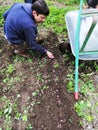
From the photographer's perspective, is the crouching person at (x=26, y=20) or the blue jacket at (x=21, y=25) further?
the blue jacket at (x=21, y=25)

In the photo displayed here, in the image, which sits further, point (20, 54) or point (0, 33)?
point (0, 33)

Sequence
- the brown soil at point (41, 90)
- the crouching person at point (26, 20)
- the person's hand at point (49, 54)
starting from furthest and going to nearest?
the person's hand at point (49, 54) < the crouching person at point (26, 20) < the brown soil at point (41, 90)

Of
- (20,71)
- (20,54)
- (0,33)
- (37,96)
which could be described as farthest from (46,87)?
(0,33)

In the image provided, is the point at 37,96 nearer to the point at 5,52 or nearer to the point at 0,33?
the point at 5,52

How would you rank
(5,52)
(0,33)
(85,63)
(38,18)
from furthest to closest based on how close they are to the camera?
→ (0,33)
(5,52)
(85,63)
(38,18)

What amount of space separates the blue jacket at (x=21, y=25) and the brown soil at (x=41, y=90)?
36 centimetres

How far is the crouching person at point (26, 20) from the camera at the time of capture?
406 cm

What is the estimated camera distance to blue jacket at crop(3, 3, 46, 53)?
4227 millimetres

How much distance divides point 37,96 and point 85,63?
1.01 m

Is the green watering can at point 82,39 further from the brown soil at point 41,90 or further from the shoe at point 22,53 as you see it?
the shoe at point 22,53

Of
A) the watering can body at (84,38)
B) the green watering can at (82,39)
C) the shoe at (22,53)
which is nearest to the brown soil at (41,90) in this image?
the shoe at (22,53)

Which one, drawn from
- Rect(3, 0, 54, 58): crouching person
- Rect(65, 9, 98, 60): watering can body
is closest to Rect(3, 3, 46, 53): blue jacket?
Rect(3, 0, 54, 58): crouching person

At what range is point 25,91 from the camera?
4.39 m

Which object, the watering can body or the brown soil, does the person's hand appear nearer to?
the brown soil
